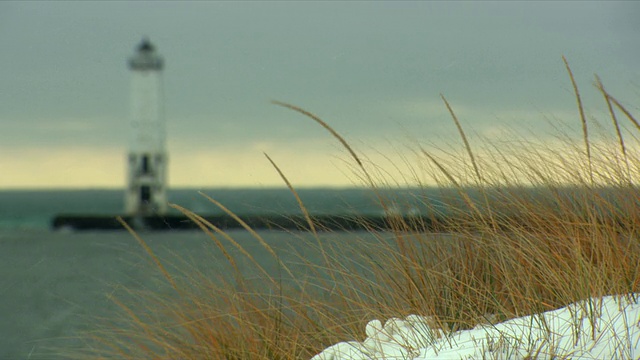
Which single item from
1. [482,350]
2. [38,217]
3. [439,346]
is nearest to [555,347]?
[482,350]

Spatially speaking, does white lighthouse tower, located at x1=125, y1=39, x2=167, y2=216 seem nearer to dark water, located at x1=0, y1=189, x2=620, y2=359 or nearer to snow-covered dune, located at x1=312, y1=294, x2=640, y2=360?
dark water, located at x1=0, y1=189, x2=620, y2=359

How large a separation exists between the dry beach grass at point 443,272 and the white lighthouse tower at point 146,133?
22420mm

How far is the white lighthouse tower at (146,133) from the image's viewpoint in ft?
81.0

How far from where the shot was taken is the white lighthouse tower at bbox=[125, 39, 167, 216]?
24.7m

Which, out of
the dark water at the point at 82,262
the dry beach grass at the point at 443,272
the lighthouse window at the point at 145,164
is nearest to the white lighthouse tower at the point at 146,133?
the lighthouse window at the point at 145,164

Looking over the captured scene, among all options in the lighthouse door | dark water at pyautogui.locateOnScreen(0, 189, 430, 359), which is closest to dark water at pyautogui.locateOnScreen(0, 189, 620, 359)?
dark water at pyautogui.locateOnScreen(0, 189, 430, 359)

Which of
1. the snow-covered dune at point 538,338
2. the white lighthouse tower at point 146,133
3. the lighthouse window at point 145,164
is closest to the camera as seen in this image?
the snow-covered dune at point 538,338

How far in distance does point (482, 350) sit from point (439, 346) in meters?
0.16

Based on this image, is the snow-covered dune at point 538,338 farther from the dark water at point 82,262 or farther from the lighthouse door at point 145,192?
the lighthouse door at point 145,192

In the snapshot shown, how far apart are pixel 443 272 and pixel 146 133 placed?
77.5 ft

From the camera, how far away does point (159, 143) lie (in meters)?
25.2

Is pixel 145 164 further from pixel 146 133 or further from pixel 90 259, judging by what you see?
pixel 90 259

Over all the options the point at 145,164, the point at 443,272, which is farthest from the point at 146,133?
the point at 443,272

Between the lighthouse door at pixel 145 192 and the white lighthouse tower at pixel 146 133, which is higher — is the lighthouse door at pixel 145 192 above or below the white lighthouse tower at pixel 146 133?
below
